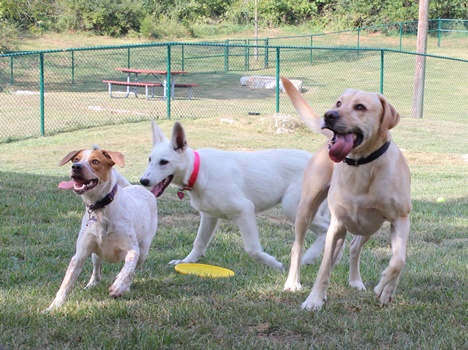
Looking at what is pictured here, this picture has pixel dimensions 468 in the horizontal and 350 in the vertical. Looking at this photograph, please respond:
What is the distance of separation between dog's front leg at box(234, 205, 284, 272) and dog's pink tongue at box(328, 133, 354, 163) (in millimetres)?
1932

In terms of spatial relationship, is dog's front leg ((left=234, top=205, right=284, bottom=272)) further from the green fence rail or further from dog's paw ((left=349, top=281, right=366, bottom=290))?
the green fence rail

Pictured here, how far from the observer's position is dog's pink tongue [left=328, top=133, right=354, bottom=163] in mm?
4293

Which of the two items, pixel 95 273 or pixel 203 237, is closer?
pixel 95 273

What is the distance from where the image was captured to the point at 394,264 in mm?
4473

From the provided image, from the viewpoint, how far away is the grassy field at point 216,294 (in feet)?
13.0

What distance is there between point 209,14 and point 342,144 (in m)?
53.6

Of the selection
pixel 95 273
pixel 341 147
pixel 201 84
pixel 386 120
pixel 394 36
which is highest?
pixel 386 120

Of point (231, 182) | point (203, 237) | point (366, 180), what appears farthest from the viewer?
point (203, 237)

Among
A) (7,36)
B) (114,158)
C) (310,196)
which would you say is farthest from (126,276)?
(7,36)

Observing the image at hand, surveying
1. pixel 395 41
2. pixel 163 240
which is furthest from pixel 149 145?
pixel 395 41

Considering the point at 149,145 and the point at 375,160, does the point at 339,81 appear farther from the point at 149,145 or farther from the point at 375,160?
the point at 375,160

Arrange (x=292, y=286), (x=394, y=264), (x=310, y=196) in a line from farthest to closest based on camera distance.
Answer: (x=310, y=196) → (x=292, y=286) → (x=394, y=264)

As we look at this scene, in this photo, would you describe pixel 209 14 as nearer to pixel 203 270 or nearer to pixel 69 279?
pixel 203 270

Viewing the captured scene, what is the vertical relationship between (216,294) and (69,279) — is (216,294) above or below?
below
